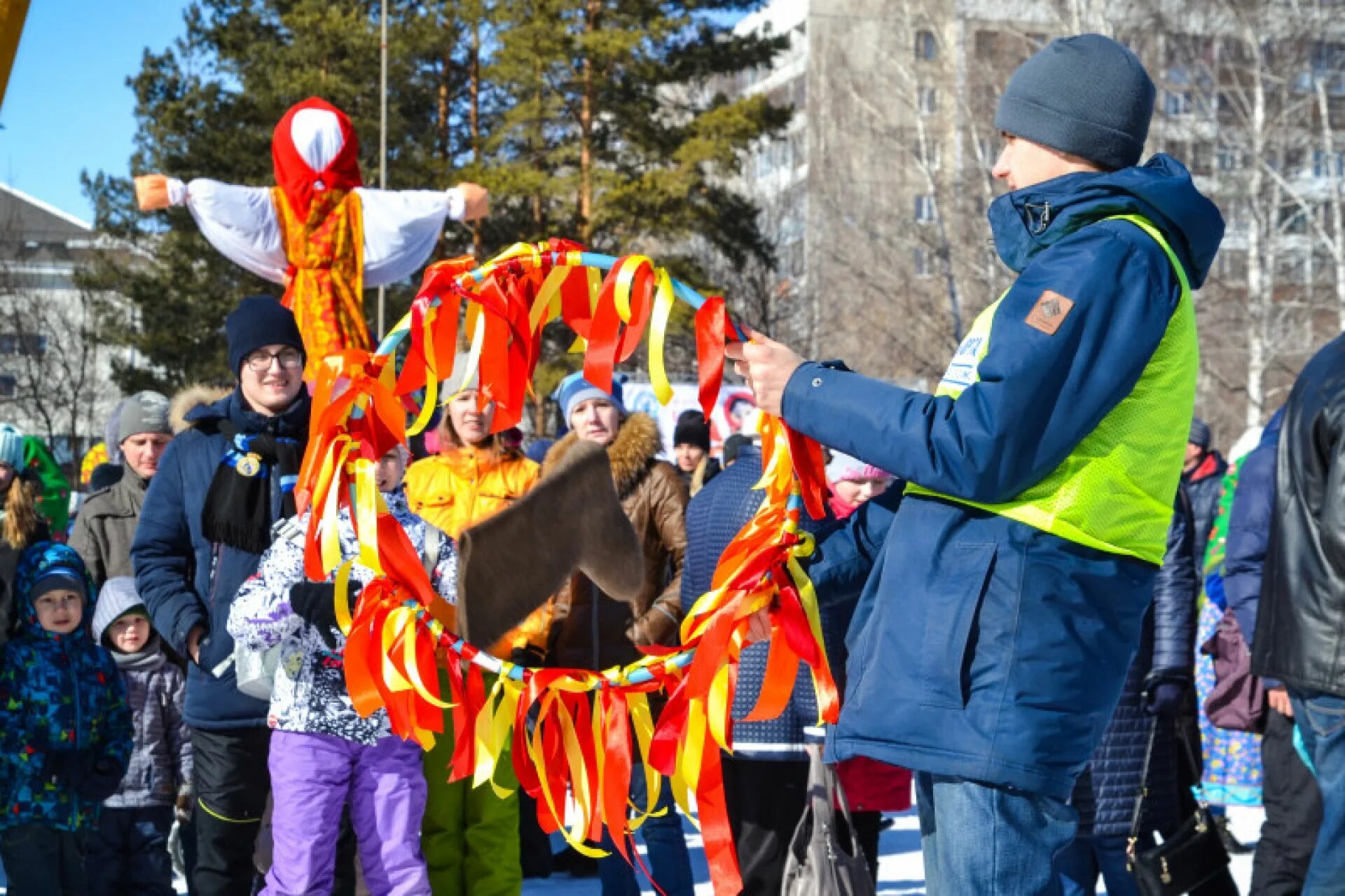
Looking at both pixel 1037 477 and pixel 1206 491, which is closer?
pixel 1037 477

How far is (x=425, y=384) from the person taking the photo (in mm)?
3889

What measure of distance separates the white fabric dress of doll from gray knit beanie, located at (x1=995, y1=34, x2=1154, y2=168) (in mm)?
4916

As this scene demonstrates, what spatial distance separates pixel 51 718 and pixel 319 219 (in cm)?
326

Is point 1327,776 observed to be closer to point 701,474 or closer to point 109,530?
point 109,530

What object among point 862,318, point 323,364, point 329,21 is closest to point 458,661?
point 323,364

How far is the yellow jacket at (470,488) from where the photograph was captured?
5527 mm

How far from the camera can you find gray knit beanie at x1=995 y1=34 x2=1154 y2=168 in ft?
8.58

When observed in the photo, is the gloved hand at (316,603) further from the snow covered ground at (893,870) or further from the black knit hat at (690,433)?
the black knit hat at (690,433)

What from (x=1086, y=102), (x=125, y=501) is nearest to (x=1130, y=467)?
(x=1086, y=102)

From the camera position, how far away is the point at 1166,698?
5.18m

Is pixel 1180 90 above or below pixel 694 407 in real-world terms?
above

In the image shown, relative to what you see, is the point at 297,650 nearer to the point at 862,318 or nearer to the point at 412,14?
the point at 412,14

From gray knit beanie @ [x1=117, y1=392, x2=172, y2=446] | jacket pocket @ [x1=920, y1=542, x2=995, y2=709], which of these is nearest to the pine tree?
gray knit beanie @ [x1=117, y1=392, x2=172, y2=446]

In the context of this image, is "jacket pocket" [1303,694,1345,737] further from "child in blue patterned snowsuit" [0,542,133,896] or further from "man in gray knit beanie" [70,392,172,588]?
"man in gray knit beanie" [70,392,172,588]
